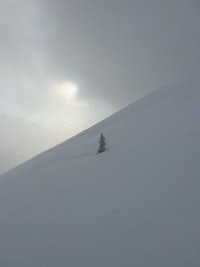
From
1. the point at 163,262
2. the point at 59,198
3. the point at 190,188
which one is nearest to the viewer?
the point at 163,262

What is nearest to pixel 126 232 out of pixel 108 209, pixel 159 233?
pixel 159 233

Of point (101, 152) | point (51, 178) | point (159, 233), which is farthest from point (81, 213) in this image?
point (101, 152)

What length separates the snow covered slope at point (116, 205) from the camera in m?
8.68

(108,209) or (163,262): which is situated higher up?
(108,209)

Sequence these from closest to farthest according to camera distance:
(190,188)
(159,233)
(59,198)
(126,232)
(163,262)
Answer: (163,262), (159,233), (126,232), (190,188), (59,198)

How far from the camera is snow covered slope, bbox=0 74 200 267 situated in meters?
8.68

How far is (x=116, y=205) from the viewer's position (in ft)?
37.0

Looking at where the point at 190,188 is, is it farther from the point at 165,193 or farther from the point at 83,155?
the point at 83,155

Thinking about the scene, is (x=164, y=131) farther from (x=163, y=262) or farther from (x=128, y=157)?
(x=163, y=262)

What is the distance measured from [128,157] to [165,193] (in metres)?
5.12

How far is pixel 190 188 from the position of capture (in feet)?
34.4

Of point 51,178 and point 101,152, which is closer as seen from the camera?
point 51,178

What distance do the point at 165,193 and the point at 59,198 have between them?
428cm

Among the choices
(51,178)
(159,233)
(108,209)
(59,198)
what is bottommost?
(159,233)
